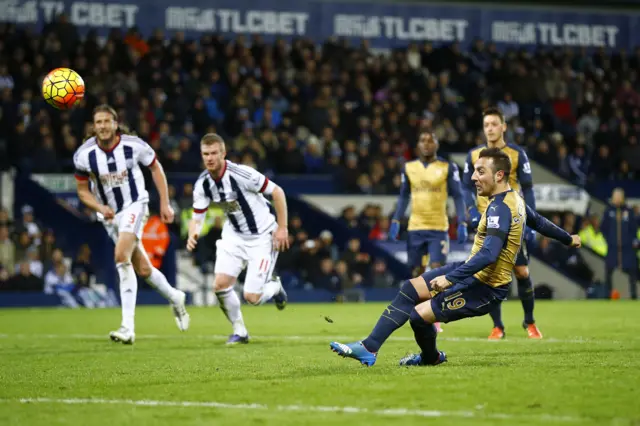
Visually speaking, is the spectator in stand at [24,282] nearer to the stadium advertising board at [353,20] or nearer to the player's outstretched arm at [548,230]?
the stadium advertising board at [353,20]

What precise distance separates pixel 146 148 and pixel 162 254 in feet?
32.1

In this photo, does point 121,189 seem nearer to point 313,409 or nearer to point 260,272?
point 260,272

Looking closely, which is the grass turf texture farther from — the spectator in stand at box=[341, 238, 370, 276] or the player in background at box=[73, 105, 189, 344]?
the spectator in stand at box=[341, 238, 370, 276]

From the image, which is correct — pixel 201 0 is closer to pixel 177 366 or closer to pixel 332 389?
pixel 177 366

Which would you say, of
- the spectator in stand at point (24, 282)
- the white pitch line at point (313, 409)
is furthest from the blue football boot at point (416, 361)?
the spectator in stand at point (24, 282)

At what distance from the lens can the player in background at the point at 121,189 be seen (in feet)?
37.6

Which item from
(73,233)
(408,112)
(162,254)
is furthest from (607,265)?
(73,233)

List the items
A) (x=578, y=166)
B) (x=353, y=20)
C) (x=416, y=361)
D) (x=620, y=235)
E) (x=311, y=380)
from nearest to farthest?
(x=311, y=380), (x=416, y=361), (x=620, y=235), (x=578, y=166), (x=353, y=20)

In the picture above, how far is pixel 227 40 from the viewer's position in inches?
1075

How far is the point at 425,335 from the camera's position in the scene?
805 centimetres

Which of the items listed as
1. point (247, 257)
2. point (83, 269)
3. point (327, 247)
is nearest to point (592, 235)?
point (327, 247)

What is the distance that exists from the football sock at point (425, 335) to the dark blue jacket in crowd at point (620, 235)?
15.4 m

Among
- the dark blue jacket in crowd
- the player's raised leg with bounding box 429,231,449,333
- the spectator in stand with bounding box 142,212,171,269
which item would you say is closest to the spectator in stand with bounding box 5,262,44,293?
the spectator in stand with bounding box 142,212,171,269

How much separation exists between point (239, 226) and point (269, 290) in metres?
0.74
